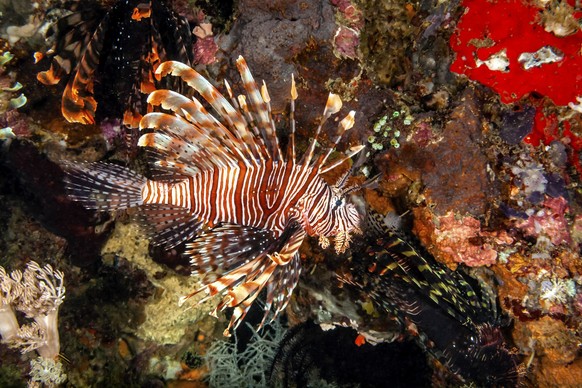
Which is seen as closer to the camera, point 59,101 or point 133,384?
point 59,101

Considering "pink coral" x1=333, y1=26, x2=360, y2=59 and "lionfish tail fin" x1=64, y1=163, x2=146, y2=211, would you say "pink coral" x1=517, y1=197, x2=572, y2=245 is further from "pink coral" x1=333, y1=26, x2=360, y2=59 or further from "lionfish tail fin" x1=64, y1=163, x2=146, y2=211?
"lionfish tail fin" x1=64, y1=163, x2=146, y2=211

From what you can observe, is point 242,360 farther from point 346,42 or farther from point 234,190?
point 346,42

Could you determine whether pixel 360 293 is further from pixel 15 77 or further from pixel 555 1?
pixel 15 77

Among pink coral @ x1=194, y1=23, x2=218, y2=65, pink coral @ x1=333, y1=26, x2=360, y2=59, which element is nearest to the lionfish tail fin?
pink coral @ x1=194, y1=23, x2=218, y2=65

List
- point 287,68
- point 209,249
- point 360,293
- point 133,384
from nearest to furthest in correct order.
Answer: point 209,249
point 287,68
point 360,293
point 133,384

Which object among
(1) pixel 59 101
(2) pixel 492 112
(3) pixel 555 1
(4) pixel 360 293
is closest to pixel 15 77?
(1) pixel 59 101

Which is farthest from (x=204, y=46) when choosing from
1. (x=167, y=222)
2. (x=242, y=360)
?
(x=242, y=360)
